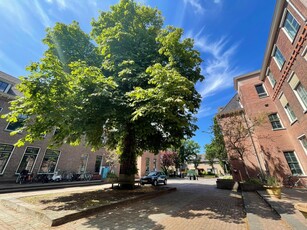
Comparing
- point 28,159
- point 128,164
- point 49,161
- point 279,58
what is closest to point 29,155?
point 28,159

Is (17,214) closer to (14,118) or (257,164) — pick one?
(14,118)

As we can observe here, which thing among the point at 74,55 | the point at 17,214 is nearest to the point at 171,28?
the point at 74,55

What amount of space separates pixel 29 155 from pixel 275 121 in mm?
26701

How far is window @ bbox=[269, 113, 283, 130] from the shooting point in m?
15.2

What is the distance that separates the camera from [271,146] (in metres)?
14.9

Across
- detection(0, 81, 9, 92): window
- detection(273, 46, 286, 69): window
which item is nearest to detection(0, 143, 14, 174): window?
detection(0, 81, 9, 92): window

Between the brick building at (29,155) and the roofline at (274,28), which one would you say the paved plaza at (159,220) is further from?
the roofline at (274,28)

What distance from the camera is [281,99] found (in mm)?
13898

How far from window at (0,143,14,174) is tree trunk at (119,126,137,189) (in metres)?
13.2

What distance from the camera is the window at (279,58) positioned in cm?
1213

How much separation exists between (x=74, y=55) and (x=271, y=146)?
1872cm

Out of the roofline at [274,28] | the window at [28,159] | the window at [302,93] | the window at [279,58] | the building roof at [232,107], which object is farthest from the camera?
the building roof at [232,107]

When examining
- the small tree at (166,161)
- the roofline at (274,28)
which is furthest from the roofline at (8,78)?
the small tree at (166,161)

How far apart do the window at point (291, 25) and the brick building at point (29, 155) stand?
23.3 metres
